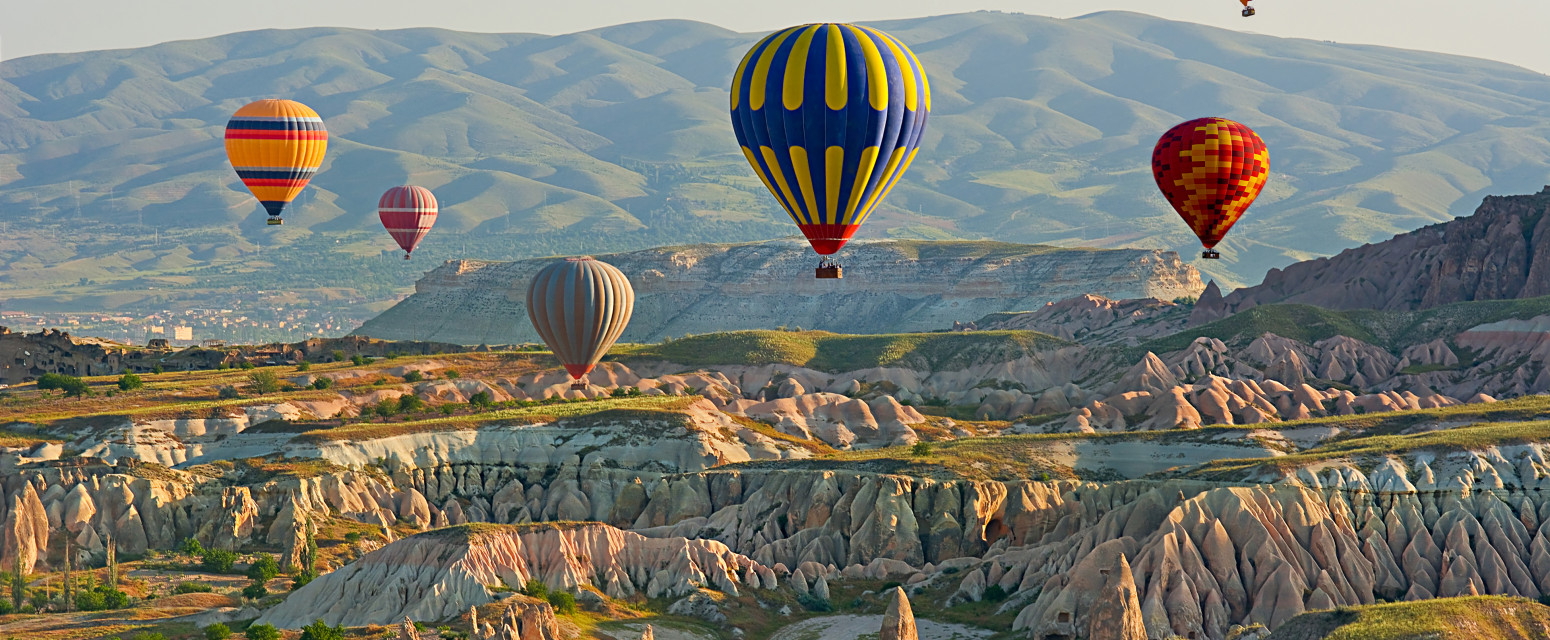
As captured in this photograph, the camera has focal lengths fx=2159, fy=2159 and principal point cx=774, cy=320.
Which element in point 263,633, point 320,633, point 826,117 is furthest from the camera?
point 826,117

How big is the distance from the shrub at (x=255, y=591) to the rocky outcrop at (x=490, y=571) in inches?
335

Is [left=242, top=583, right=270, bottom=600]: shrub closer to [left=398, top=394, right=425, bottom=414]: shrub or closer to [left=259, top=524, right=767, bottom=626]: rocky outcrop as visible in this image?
[left=259, top=524, right=767, bottom=626]: rocky outcrop

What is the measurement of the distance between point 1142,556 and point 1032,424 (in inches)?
2692

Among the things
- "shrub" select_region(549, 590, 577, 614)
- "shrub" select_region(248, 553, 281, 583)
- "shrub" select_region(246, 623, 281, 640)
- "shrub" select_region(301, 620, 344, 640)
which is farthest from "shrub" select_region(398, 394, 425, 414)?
"shrub" select_region(301, 620, 344, 640)

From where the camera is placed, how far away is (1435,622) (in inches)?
2640

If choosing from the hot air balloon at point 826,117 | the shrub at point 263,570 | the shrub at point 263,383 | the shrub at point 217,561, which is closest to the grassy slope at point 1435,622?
the hot air balloon at point 826,117

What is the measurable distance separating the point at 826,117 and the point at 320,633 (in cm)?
3078

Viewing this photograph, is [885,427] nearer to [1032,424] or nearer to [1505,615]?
[1032,424]

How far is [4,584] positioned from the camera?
10762 cm

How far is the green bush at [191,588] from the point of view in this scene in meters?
106

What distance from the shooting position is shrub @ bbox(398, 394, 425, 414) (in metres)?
160

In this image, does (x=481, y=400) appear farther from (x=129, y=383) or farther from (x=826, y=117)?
(x=826, y=117)

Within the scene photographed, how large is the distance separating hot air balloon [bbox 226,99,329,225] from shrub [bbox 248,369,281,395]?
18.5 meters

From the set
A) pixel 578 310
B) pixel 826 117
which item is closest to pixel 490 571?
pixel 826 117
